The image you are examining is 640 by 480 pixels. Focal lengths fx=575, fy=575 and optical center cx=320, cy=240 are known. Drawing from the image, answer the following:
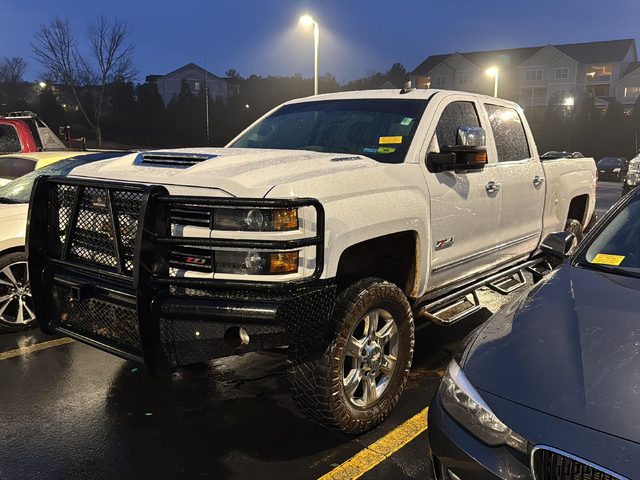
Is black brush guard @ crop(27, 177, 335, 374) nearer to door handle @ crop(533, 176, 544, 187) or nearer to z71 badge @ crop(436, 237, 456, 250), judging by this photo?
z71 badge @ crop(436, 237, 456, 250)

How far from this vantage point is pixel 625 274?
2875mm

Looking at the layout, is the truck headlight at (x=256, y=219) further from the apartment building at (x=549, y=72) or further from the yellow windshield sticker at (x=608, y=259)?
the apartment building at (x=549, y=72)

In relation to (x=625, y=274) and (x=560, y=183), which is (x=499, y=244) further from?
(x=625, y=274)

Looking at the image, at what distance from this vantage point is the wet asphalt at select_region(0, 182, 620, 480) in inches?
122

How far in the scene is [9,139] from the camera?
9.69 m

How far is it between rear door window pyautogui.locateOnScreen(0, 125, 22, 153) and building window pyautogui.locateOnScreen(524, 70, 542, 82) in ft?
201

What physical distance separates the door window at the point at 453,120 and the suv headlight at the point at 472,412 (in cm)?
229

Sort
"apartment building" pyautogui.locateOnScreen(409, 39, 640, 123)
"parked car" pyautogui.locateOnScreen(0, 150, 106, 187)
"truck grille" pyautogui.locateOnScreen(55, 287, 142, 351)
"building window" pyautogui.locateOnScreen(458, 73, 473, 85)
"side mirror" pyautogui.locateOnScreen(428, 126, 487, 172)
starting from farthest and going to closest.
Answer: "building window" pyautogui.locateOnScreen(458, 73, 473, 85) < "apartment building" pyautogui.locateOnScreen(409, 39, 640, 123) < "parked car" pyautogui.locateOnScreen(0, 150, 106, 187) < "side mirror" pyautogui.locateOnScreen(428, 126, 487, 172) < "truck grille" pyautogui.locateOnScreen(55, 287, 142, 351)

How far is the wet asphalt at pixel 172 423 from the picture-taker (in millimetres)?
3104

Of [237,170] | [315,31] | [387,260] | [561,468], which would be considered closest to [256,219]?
[237,170]

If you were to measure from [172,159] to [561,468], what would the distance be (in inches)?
107

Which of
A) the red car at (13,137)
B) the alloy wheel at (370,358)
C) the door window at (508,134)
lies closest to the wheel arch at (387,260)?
the alloy wheel at (370,358)

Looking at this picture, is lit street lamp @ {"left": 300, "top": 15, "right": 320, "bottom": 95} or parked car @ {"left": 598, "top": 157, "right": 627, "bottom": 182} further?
parked car @ {"left": 598, "top": 157, "right": 627, "bottom": 182}

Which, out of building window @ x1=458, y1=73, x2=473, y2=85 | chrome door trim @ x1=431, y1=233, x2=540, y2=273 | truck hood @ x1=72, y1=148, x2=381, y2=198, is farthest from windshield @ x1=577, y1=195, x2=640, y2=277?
building window @ x1=458, y1=73, x2=473, y2=85
